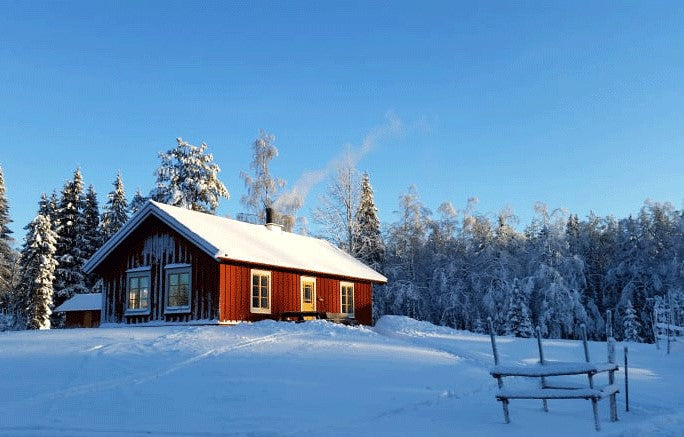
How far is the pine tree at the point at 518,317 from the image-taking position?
137ft

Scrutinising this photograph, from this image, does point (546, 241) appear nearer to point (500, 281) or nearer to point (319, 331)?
point (500, 281)

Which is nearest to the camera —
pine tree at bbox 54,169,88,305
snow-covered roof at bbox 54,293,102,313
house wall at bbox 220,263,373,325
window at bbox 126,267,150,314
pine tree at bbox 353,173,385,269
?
house wall at bbox 220,263,373,325

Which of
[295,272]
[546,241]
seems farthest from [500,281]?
[295,272]

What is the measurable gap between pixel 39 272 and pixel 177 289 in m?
24.3

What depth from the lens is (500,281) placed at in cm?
4441

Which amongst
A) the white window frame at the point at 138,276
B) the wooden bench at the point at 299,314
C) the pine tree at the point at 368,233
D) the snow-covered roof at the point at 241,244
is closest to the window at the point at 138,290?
the white window frame at the point at 138,276

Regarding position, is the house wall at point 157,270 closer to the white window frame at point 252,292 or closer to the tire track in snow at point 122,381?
the white window frame at point 252,292

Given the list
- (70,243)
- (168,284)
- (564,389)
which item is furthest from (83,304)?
(564,389)

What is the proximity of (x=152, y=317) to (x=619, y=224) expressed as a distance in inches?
1506

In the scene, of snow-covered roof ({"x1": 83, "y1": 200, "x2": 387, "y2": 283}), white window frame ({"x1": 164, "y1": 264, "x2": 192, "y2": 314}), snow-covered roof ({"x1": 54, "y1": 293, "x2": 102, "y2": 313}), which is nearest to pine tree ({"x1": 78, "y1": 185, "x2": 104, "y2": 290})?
snow-covered roof ({"x1": 54, "y1": 293, "x2": 102, "y2": 313})

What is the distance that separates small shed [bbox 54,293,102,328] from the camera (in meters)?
39.5

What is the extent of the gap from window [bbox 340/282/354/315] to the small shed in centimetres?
1737

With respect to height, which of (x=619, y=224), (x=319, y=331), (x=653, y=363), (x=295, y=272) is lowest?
(x=653, y=363)

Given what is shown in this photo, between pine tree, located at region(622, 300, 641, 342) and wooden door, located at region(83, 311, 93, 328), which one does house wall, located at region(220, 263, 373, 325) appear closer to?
wooden door, located at region(83, 311, 93, 328)
